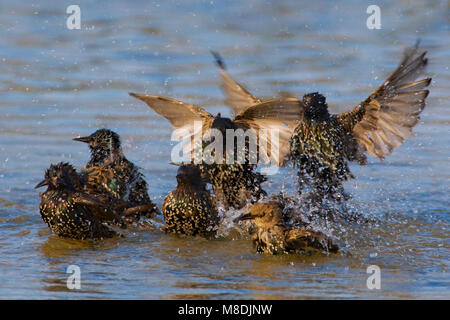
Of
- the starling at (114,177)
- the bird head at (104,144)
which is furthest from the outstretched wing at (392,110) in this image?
the bird head at (104,144)

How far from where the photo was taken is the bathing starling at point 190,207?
7172 mm

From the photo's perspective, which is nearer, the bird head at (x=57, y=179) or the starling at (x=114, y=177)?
the bird head at (x=57, y=179)

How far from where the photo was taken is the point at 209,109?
11.2m

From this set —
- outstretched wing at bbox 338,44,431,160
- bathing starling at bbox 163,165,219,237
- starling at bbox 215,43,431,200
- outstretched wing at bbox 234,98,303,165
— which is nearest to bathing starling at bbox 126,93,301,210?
outstretched wing at bbox 234,98,303,165

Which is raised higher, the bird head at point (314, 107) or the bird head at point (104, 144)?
the bird head at point (314, 107)

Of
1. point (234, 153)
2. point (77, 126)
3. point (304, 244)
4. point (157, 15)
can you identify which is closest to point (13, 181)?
point (77, 126)

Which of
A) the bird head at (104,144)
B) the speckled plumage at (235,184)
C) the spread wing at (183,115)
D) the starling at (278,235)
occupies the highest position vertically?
the spread wing at (183,115)

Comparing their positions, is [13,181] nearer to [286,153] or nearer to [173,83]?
[286,153]

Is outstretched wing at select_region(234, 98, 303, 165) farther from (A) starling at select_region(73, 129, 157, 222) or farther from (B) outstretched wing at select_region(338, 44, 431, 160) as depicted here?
(A) starling at select_region(73, 129, 157, 222)

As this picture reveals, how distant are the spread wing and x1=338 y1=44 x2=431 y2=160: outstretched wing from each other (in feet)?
4.09

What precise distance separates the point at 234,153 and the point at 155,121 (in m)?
Answer: 3.55

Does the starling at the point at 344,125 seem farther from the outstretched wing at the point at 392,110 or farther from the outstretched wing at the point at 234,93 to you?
the outstretched wing at the point at 234,93

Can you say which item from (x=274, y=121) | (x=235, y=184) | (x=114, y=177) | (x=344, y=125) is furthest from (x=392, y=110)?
(x=114, y=177)

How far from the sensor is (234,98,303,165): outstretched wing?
7.67 meters
